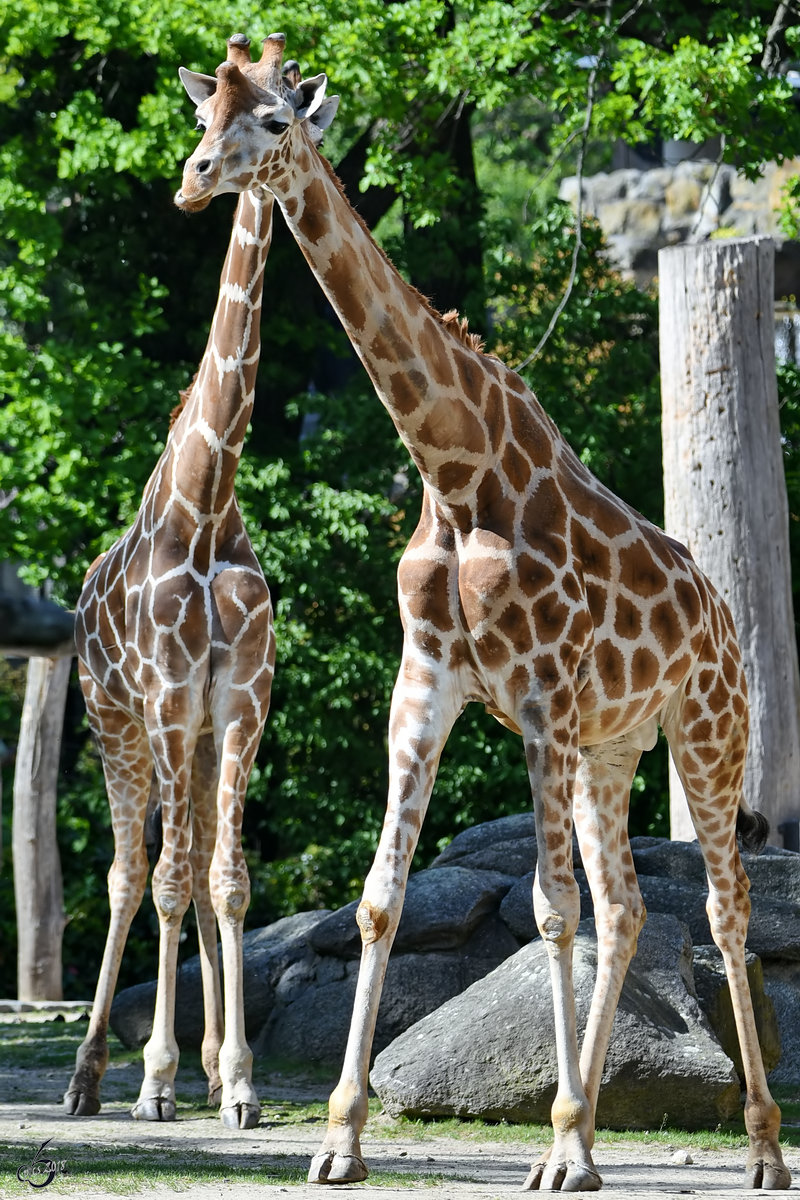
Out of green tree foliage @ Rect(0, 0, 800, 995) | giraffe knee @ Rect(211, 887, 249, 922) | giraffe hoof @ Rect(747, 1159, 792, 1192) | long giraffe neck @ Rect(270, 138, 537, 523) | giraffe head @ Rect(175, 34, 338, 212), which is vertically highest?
green tree foliage @ Rect(0, 0, 800, 995)

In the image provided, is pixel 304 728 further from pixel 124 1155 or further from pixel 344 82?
pixel 124 1155

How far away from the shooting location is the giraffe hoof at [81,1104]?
6957mm

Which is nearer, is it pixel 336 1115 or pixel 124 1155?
pixel 336 1115

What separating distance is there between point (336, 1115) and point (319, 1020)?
380 centimetres

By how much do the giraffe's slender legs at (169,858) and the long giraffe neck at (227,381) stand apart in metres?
0.97

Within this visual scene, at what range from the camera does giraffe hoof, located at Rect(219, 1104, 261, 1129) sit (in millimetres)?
6535

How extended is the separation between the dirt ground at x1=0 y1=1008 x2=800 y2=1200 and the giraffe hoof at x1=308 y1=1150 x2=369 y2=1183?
5cm

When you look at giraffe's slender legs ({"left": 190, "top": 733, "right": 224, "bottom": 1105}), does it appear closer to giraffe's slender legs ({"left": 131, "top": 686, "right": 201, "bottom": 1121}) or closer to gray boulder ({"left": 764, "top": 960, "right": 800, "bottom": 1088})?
giraffe's slender legs ({"left": 131, "top": 686, "right": 201, "bottom": 1121})

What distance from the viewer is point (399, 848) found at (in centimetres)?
486

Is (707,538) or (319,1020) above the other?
(707,538)

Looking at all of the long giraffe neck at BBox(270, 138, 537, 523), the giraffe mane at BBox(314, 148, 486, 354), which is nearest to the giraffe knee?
the long giraffe neck at BBox(270, 138, 537, 523)

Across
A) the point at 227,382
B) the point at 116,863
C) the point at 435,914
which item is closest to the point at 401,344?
the point at 227,382

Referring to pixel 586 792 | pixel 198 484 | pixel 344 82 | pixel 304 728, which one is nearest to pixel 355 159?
pixel 344 82

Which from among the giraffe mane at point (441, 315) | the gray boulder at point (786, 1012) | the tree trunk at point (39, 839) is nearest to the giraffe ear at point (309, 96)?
the giraffe mane at point (441, 315)
